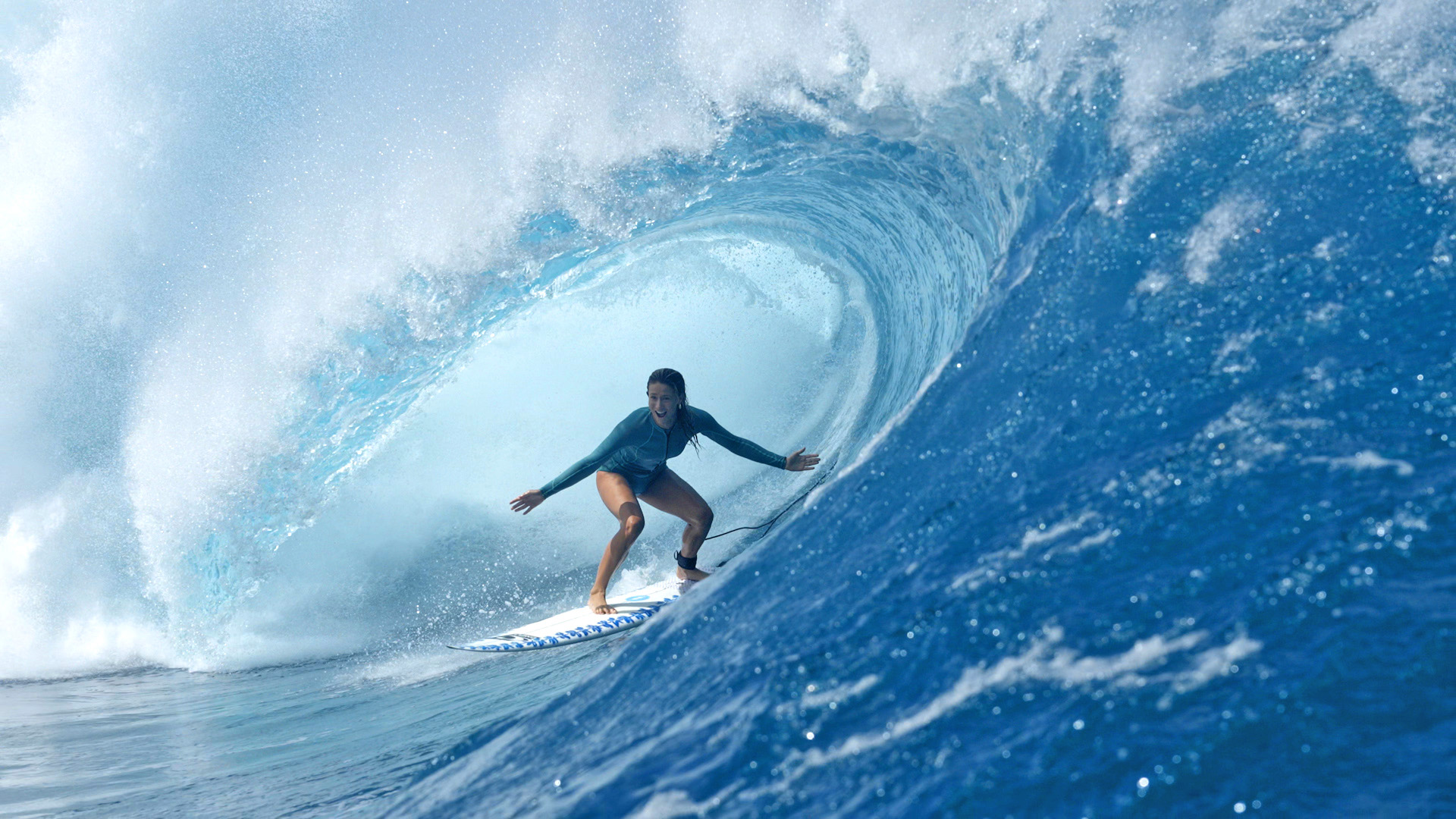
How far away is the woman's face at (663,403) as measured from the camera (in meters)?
4.90

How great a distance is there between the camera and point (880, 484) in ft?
11.5

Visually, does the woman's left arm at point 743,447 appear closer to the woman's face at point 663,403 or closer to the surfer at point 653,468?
the surfer at point 653,468

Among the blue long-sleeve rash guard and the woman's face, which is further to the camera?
the blue long-sleeve rash guard

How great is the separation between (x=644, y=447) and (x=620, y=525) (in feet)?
1.41

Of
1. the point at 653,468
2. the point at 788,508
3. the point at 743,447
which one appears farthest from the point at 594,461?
the point at 788,508

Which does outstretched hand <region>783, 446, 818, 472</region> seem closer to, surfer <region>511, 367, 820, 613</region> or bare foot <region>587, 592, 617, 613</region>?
surfer <region>511, 367, 820, 613</region>

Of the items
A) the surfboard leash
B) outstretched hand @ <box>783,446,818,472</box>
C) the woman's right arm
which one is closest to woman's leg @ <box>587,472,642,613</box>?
the woman's right arm

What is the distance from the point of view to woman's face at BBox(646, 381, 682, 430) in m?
4.90

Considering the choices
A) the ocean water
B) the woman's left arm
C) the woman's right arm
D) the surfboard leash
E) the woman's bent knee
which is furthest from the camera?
the surfboard leash

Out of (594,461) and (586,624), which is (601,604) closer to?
(586,624)

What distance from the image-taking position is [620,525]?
17.1 ft

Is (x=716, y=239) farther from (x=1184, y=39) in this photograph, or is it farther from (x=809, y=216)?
(x=1184, y=39)

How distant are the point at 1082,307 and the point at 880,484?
36.4 inches

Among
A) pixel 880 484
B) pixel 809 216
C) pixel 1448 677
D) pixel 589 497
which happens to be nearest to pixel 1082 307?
pixel 880 484
